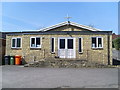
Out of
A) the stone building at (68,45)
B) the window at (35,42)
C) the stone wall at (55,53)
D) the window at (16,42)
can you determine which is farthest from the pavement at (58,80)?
the window at (16,42)

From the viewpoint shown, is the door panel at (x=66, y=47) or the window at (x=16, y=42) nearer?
the door panel at (x=66, y=47)

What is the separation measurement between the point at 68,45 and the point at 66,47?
1.40ft

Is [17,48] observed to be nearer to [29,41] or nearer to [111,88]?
[29,41]

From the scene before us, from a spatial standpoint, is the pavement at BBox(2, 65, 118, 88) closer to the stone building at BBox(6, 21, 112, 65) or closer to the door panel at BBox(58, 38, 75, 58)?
the stone building at BBox(6, 21, 112, 65)

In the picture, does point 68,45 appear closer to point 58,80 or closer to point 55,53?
point 55,53

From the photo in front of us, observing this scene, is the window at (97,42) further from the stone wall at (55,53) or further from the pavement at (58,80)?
the pavement at (58,80)

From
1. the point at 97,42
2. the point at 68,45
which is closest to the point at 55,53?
the point at 68,45

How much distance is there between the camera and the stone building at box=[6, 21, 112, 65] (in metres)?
19.6

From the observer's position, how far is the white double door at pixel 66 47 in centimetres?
1975

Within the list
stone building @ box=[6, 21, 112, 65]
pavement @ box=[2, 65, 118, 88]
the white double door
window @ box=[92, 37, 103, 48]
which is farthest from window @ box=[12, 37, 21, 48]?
window @ box=[92, 37, 103, 48]

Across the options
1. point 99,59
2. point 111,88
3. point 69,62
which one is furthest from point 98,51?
point 111,88

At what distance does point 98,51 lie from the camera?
775 inches

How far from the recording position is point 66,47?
781 inches

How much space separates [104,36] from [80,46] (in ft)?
10.6
